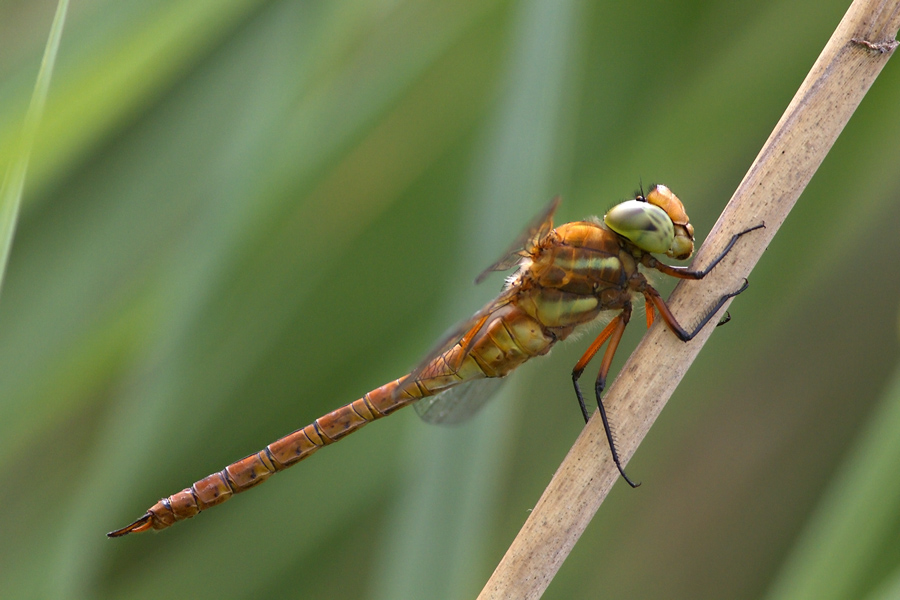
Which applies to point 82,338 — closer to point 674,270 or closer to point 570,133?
point 570,133

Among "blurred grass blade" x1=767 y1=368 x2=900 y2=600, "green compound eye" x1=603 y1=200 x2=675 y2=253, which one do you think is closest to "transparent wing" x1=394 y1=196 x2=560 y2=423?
"green compound eye" x1=603 y1=200 x2=675 y2=253

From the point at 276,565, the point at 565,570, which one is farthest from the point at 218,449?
the point at 565,570

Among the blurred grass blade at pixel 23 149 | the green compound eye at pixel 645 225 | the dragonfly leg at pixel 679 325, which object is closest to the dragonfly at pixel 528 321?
the green compound eye at pixel 645 225

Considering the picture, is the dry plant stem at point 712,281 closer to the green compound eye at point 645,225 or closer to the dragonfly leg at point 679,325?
the dragonfly leg at point 679,325

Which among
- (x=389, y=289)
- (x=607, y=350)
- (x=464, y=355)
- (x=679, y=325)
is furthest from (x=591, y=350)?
(x=389, y=289)

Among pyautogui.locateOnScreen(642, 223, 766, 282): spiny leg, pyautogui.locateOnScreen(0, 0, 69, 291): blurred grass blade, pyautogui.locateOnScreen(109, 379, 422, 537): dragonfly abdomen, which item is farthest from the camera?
pyautogui.locateOnScreen(109, 379, 422, 537): dragonfly abdomen

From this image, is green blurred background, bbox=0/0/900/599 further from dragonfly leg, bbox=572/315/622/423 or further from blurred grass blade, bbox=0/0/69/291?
blurred grass blade, bbox=0/0/69/291
